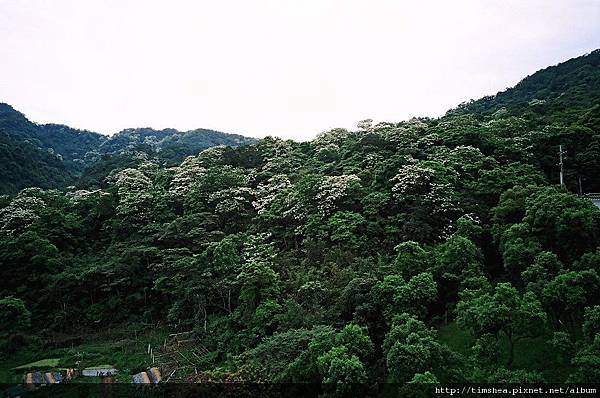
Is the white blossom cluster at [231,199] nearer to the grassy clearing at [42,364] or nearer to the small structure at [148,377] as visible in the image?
the small structure at [148,377]

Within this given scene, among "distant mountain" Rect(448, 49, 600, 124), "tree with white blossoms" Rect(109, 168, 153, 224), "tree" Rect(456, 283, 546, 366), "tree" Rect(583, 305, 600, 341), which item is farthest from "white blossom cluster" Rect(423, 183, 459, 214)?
"distant mountain" Rect(448, 49, 600, 124)

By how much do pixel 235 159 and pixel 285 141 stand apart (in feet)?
16.3

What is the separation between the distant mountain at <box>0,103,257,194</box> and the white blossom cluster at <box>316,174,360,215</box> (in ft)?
104

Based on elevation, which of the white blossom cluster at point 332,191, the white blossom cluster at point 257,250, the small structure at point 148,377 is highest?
the white blossom cluster at point 332,191

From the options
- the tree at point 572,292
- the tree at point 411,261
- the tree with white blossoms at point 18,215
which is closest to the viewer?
the tree at point 572,292

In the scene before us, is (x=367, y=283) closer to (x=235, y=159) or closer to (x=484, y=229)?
(x=484, y=229)

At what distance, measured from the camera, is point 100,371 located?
54.3 feet

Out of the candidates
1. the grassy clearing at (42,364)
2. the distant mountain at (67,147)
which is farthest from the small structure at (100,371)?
the distant mountain at (67,147)

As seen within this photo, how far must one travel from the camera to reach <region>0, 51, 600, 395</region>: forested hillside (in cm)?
1044

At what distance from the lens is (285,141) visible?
3447cm

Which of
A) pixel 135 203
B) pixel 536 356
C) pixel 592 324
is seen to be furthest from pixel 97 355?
pixel 592 324

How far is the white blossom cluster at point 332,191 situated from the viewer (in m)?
20.3

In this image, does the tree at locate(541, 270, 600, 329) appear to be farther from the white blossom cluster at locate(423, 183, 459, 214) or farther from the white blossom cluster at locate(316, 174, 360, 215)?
the white blossom cluster at locate(316, 174, 360, 215)

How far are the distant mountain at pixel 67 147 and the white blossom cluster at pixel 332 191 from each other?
1248 inches
